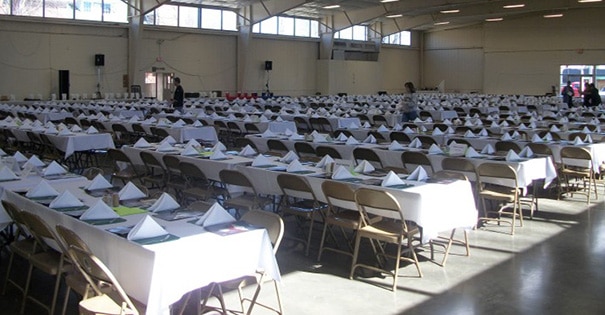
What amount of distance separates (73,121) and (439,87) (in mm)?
26994

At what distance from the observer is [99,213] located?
4.43 meters

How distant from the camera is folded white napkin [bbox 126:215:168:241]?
3850 millimetres

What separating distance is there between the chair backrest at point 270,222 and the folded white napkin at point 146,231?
2.32 feet

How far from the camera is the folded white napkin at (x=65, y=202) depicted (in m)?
4.78

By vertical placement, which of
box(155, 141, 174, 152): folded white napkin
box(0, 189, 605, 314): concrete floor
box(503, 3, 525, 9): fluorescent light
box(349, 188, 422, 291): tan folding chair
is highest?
box(503, 3, 525, 9): fluorescent light

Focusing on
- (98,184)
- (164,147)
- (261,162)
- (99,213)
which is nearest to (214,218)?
(99,213)

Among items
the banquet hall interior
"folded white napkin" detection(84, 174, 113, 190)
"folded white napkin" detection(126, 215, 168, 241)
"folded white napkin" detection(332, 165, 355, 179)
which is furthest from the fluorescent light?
"folded white napkin" detection(126, 215, 168, 241)

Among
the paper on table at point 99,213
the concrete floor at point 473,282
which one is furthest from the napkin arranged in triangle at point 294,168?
the paper on table at point 99,213

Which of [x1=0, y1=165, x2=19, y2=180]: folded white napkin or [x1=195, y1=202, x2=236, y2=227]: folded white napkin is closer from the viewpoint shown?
[x1=195, y1=202, x2=236, y2=227]: folded white napkin

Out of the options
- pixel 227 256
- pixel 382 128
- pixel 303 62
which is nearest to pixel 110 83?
pixel 303 62

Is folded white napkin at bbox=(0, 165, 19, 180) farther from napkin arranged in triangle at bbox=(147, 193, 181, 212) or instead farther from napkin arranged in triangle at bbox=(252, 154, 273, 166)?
napkin arranged in triangle at bbox=(252, 154, 273, 166)

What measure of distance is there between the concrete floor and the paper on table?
0.80 metres

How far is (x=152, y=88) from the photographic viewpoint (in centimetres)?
2675

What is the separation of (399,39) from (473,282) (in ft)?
115
